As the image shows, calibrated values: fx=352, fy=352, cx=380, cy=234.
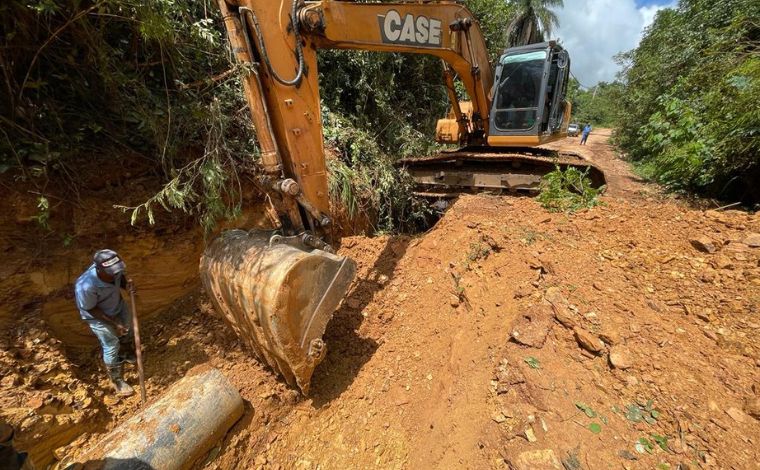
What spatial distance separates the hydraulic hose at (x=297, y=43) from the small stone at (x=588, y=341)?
9.06ft

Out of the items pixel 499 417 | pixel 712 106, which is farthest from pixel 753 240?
pixel 712 106

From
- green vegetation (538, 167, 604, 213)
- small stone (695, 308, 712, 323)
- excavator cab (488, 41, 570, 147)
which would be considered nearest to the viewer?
small stone (695, 308, 712, 323)

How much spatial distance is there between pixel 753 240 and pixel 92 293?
228 inches

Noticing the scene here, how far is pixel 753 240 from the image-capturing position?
9.95ft

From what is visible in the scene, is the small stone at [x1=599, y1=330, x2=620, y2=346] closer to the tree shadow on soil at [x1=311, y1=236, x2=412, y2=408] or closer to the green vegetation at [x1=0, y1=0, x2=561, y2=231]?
the tree shadow on soil at [x1=311, y1=236, x2=412, y2=408]

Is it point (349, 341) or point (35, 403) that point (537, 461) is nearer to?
point (349, 341)

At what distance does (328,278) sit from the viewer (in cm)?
267

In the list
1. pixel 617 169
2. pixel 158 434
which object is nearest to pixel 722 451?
pixel 158 434

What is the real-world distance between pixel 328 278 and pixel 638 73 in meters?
17.0

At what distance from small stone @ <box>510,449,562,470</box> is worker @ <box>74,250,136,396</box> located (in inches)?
132

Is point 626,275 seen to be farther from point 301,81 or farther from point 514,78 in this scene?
point 514,78

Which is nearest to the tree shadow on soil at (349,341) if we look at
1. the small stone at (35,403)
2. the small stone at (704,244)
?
the small stone at (35,403)

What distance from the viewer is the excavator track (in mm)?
5113

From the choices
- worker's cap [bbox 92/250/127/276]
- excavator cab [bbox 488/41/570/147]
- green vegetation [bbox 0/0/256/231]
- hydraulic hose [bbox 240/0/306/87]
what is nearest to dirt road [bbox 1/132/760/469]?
worker's cap [bbox 92/250/127/276]
